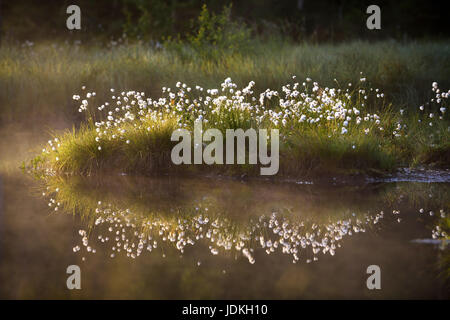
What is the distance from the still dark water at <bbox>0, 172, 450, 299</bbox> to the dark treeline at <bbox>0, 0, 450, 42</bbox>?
52.3 ft

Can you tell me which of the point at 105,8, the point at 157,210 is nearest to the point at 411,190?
the point at 157,210

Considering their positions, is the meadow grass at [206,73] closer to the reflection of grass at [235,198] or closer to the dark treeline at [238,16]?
the reflection of grass at [235,198]

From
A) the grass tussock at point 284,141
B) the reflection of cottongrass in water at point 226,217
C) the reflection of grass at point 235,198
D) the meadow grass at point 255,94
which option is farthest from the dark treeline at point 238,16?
the reflection of cottongrass in water at point 226,217

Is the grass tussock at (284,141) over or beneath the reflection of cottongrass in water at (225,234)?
over

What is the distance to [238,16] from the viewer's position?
1096 inches

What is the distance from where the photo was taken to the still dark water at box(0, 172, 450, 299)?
4012 mm

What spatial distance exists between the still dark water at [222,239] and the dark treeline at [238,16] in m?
15.9

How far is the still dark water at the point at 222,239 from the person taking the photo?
4.01 meters

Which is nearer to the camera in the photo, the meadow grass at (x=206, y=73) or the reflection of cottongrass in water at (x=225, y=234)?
the reflection of cottongrass in water at (x=225, y=234)

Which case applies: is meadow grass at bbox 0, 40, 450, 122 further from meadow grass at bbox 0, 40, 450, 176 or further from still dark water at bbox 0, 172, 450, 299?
still dark water at bbox 0, 172, 450, 299

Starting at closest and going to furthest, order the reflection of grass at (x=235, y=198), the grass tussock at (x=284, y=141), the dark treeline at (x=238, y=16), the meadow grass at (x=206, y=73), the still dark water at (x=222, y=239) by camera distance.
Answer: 1. the still dark water at (x=222, y=239)
2. the reflection of grass at (x=235, y=198)
3. the grass tussock at (x=284, y=141)
4. the meadow grass at (x=206, y=73)
5. the dark treeline at (x=238, y=16)

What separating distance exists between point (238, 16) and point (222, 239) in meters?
24.0

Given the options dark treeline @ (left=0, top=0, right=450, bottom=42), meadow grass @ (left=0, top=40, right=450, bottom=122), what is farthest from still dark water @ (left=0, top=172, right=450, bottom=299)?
dark treeline @ (left=0, top=0, right=450, bottom=42)
